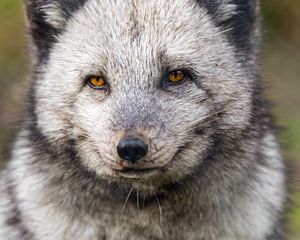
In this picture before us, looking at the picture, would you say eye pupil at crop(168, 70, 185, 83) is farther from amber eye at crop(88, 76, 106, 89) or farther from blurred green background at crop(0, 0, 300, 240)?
blurred green background at crop(0, 0, 300, 240)

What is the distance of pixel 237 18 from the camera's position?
6.12 metres

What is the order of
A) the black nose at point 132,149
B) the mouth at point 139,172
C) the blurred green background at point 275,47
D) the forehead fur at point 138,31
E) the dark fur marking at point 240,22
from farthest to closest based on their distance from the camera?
the blurred green background at point 275,47 → the dark fur marking at point 240,22 → the forehead fur at point 138,31 → the mouth at point 139,172 → the black nose at point 132,149

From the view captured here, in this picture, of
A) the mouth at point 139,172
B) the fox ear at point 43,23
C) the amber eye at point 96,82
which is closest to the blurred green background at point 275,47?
the fox ear at point 43,23

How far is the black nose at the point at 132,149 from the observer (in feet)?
17.7

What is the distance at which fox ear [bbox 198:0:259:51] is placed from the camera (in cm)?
607

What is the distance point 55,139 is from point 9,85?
6092mm

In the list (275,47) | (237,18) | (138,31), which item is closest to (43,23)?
(138,31)

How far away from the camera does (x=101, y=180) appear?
19.7 feet

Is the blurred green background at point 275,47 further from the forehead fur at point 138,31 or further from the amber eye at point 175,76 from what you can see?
the amber eye at point 175,76

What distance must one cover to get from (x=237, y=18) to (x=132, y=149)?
1283 mm

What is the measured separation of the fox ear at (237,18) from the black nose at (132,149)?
1.08 meters

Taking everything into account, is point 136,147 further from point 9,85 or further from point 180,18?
point 9,85

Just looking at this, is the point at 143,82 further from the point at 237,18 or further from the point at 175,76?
the point at 237,18

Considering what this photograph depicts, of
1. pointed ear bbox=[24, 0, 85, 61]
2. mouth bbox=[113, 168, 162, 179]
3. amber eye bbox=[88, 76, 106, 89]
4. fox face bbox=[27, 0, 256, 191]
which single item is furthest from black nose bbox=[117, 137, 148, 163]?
pointed ear bbox=[24, 0, 85, 61]
